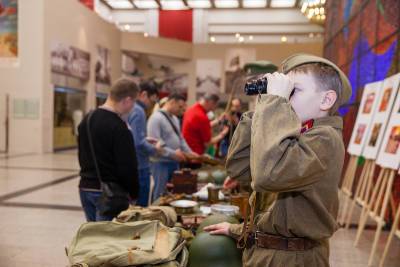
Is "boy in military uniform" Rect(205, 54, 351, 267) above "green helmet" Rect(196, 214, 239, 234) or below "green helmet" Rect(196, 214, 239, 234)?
above

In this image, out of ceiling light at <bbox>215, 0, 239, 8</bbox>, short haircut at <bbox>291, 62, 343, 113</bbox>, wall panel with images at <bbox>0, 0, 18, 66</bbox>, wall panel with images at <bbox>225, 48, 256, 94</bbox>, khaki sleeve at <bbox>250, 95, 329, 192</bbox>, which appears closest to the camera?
khaki sleeve at <bbox>250, 95, 329, 192</bbox>

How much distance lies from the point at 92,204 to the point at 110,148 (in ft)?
1.57

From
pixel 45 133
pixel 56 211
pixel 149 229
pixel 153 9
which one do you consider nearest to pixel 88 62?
pixel 45 133

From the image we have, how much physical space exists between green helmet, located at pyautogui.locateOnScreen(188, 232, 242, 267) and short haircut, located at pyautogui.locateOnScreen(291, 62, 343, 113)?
3.09 feet

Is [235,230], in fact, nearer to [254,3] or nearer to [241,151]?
[241,151]

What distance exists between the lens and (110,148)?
2852 millimetres

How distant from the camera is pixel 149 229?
1967mm

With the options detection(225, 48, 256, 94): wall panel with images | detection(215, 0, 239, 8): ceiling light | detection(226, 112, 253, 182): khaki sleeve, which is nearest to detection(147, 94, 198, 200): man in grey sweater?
detection(226, 112, 253, 182): khaki sleeve

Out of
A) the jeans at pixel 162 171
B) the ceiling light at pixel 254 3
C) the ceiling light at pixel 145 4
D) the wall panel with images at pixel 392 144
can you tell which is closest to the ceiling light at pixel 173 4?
Result: the ceiling light at pixel 145 4

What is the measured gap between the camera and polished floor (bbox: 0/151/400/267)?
3736 mm

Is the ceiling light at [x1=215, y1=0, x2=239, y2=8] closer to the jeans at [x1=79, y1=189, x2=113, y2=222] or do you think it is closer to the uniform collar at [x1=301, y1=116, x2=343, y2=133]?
the jeans at [x1=79, y1=189, x2=113, y2=222]

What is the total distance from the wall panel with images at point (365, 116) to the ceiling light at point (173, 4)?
1763 cm

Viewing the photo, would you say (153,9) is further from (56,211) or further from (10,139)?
(56,211)

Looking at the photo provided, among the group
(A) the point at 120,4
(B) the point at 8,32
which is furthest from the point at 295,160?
(A) the point at 120,4
